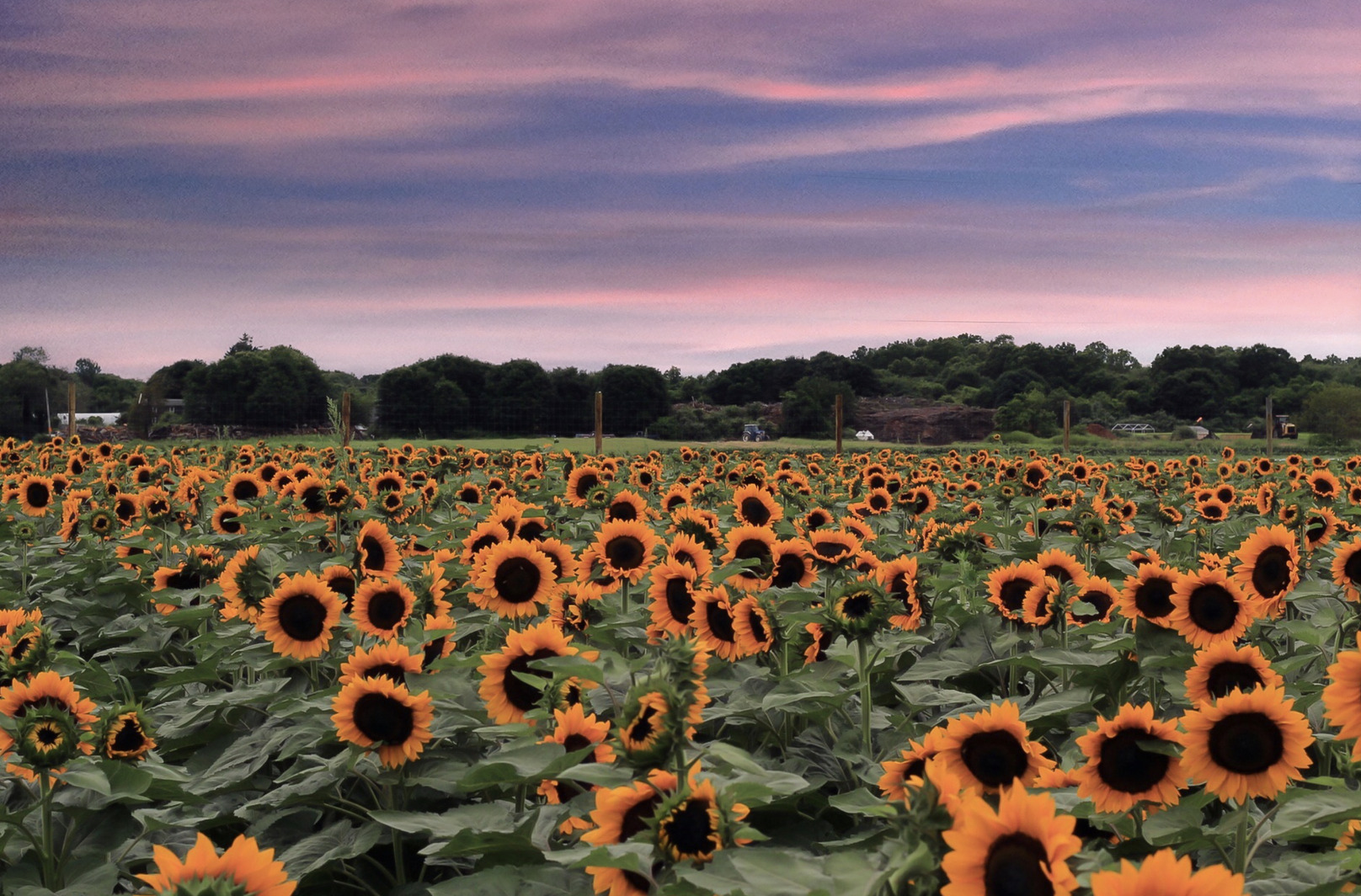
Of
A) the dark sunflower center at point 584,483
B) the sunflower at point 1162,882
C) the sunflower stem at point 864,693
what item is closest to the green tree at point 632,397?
the dark sunflower center at point 584,483

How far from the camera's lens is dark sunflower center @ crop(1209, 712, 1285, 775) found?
2.36 meters

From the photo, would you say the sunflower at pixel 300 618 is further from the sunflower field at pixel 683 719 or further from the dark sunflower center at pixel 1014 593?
the dark sunflower center at pixel 1014 593

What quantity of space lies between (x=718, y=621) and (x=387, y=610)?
1.33 m

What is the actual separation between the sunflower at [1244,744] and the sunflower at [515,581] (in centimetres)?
258

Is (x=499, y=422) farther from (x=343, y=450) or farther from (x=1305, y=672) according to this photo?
(x=1305, y=672)

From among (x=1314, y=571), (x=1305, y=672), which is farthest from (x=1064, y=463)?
(x=1305, y=672)

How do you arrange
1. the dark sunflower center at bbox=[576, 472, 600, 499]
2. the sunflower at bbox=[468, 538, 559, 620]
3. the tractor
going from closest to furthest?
the sunflower at bbox=[468, 538, 559, 620] < the dark sunflower center at bbox=[576, 472, 600, 499] < the tractor

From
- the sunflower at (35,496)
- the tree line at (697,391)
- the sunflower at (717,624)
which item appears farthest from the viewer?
the tree line at (697,391)

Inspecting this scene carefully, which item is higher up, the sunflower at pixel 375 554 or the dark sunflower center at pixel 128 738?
the sunflower at pixel 375 554

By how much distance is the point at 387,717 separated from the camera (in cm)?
297

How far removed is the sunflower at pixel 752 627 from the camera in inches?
145

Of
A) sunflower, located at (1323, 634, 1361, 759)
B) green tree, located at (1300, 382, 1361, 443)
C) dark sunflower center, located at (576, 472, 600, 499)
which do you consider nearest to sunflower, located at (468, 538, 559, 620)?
sunflower, located at (1323, 634, 1361, 759)

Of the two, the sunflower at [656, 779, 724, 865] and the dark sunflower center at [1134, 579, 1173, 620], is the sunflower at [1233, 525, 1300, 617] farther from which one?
the sunflower at [656, 779, 724, 865]

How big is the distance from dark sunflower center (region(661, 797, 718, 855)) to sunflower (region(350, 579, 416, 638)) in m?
2.42
